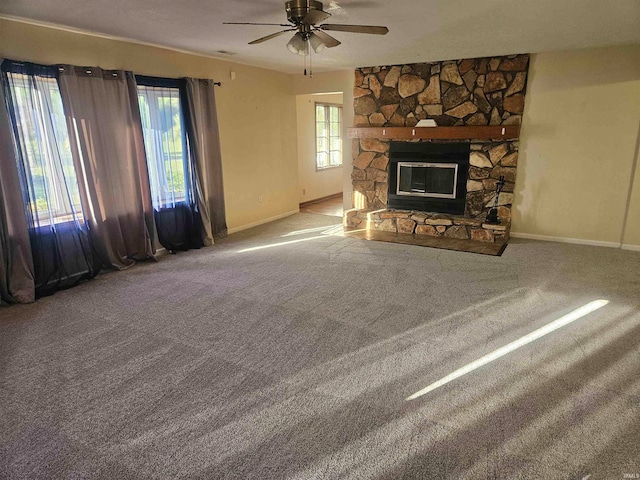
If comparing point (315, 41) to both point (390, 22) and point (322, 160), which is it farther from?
point (322, 160)

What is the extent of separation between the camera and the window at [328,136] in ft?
26.5

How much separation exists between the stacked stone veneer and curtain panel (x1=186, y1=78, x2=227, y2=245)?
196cm

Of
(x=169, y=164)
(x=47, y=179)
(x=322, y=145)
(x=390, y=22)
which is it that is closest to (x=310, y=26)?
(x=390, y=22)

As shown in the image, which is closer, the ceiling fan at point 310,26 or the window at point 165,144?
the ceiling fan at point 310,26

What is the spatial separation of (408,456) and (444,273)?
2469 mm

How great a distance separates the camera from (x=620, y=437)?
1859 mm

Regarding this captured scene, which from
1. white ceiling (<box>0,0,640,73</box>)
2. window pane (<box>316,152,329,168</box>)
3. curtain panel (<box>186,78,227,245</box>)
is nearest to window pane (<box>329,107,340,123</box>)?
window pane (<box>316,152,329,168</box>)

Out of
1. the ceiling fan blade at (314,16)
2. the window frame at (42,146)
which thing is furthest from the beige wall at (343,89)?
the window frame at (42,146)

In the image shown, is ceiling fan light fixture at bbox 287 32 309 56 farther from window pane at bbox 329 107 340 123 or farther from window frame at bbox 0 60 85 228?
window pane at bbox 329 107 340 123

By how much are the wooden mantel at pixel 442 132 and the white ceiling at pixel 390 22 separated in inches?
34.3

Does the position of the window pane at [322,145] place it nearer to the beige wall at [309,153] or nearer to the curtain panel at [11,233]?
the beige wall at [309,153]

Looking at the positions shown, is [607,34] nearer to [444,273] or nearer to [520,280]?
[520,280]

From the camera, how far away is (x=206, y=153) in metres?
4.98

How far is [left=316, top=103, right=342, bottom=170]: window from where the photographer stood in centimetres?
808
